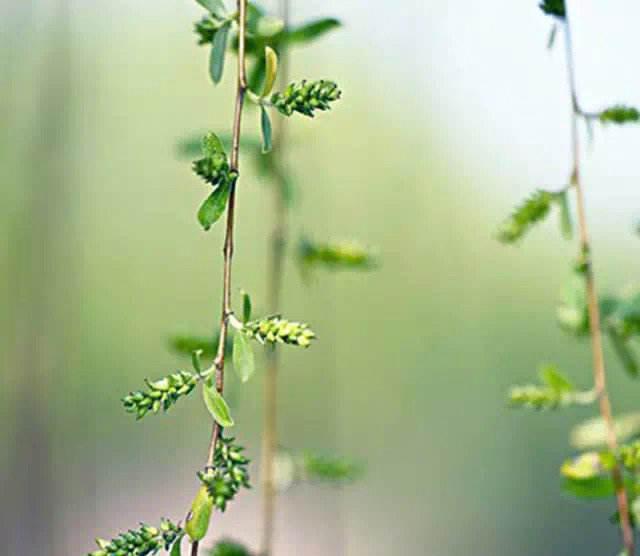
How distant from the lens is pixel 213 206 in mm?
265

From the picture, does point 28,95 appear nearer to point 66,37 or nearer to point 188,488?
point 66,37

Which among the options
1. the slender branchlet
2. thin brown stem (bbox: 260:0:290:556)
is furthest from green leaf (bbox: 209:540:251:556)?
the slender branchlet

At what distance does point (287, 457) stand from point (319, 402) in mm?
496

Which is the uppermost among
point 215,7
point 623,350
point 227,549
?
point 215,7

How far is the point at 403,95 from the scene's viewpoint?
1029 mm

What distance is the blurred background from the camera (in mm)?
763

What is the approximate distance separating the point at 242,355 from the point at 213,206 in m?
0.05

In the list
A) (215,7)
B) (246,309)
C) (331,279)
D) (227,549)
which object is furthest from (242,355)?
(331,279)

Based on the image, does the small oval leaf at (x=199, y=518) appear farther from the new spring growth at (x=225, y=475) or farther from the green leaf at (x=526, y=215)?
the green leaf at (x=526, y=215)

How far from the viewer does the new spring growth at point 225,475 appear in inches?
8.9

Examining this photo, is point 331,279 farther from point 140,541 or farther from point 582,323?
point 140,541

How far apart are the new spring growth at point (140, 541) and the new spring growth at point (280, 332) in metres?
0.06


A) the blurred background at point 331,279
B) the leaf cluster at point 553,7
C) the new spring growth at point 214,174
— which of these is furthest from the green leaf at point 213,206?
the blurred background at point 331,279

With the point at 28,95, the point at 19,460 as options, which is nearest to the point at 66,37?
the point at 28,95
